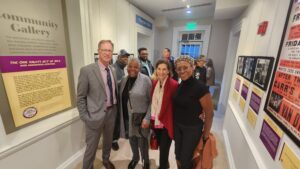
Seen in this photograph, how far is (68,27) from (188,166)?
2.07m

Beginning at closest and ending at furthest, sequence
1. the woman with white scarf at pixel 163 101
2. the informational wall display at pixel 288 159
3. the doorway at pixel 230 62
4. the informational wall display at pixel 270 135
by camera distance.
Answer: the informational wall display at pixel 288 159 < the informational wall display at pixel 270 135 < the woman with white scarf at pixel 163 101 < the doorway at pixel 230 62

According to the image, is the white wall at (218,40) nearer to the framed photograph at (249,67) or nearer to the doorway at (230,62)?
the doorway at (230,62)

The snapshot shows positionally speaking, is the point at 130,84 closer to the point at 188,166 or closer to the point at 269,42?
the point at 188,166

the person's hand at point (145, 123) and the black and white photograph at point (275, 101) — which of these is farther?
the person's hand at point (145, 123)

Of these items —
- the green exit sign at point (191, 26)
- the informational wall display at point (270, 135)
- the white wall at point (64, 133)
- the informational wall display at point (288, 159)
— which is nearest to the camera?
the informational wall display at point (288, 159)

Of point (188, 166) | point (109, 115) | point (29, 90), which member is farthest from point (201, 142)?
point (29, 90)

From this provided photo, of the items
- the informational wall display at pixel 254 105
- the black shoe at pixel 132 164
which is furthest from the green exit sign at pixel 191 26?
the black shoe at pixel 132 164

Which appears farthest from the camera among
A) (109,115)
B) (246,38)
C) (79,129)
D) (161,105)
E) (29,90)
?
(246,38)

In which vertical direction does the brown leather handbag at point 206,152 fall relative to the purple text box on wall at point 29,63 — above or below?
below

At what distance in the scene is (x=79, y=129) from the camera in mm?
1918

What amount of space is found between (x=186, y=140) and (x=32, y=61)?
167cm

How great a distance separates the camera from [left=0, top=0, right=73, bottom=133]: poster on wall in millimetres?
1174

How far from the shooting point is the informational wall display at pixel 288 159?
743mm

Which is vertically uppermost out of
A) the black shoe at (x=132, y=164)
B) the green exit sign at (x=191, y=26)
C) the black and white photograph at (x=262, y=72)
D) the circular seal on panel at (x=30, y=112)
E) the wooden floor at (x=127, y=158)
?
the green exit sign at (x=191, y=26)
